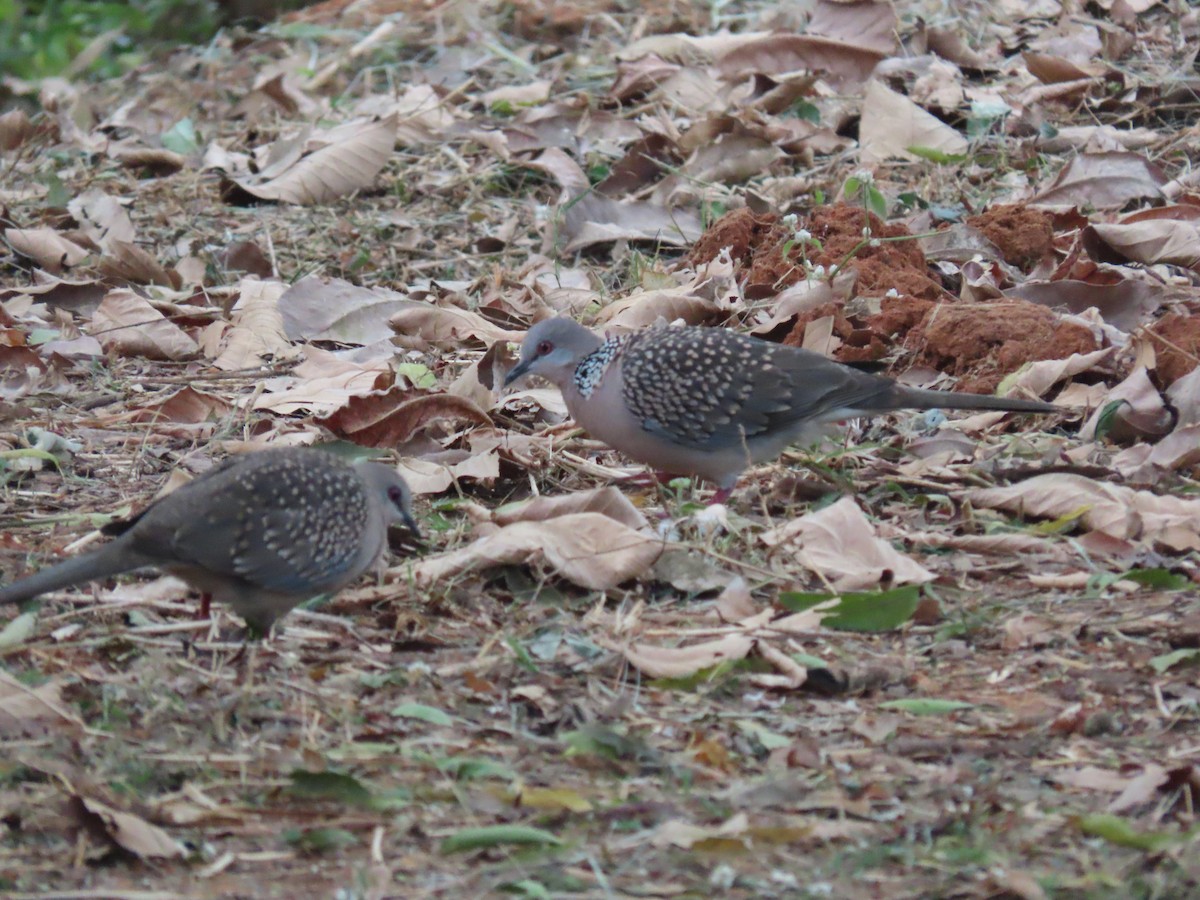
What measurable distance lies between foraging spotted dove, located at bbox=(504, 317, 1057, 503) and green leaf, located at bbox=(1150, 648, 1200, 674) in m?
1.41

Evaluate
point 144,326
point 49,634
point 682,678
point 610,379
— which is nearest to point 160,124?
point 144,326

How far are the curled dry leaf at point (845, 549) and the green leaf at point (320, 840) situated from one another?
1.62 m

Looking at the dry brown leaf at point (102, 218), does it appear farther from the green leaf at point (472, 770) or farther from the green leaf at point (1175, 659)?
the green leaf at point (1175, 659)

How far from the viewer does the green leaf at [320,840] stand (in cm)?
313

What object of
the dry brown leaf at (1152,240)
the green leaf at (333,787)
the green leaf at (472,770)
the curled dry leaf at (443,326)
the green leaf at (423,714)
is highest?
the green leaf at (333,787)

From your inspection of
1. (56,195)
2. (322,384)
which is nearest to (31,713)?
(322,384)

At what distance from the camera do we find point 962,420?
219 inches

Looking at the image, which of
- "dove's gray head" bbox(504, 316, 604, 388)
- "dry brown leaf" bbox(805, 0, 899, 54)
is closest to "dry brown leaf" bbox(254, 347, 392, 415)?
"dove's gray head" bbox(504, 316, 604, 388)

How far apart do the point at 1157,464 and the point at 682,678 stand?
1.87 meters

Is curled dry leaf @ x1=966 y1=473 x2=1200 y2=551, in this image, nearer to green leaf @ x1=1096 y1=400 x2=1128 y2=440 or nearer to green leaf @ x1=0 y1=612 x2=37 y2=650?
green leaf @ x1=1096 y1=400 x2=1128 y2=440

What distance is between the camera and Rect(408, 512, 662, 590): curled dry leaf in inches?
171

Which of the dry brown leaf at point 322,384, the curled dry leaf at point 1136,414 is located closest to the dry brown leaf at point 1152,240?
the curled dry leaf at point 1136,414

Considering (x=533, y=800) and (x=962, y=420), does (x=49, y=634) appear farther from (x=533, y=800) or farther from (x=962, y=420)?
(x=962, y=420)

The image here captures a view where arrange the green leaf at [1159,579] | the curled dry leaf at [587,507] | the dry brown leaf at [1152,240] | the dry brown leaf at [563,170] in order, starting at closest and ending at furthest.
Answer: the green leaf at [1159,579], the curled dry leaf at [587,507], the dry brown leaf at [1152,240], the dry brown leaf at [563,170]
